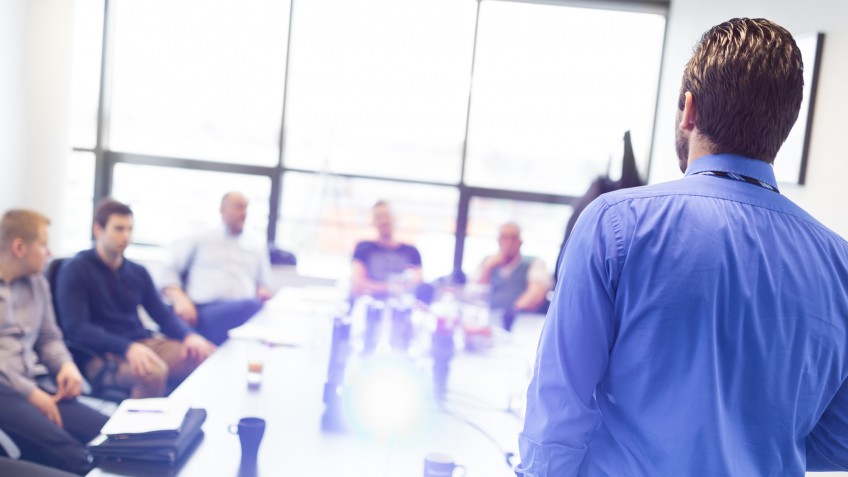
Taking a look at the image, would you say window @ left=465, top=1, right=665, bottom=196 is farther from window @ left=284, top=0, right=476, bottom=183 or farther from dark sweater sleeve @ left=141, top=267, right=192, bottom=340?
dark sweater sleeve @ left=141, top=267, right=192, bottom=340

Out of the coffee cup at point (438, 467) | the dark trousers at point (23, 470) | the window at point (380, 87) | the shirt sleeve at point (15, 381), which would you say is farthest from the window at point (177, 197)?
the coffee cup at point (438, 467)

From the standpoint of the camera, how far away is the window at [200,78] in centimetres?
558

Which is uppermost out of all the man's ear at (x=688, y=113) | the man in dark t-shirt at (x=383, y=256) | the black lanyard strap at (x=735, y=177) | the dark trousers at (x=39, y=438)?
the man's ear at (x=688, y=113)

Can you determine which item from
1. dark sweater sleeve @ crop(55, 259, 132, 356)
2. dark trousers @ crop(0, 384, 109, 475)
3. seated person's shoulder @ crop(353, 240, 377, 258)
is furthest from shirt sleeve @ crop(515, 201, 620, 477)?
seated person's shoulder @ crop(353, 240, 377, 258)

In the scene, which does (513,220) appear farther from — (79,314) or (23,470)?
(23,470)

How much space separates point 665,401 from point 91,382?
2.86 metres

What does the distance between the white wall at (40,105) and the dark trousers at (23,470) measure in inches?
134

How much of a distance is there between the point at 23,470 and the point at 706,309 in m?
1.81

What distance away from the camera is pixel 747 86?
1033 mm

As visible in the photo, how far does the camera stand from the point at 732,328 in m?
1.04

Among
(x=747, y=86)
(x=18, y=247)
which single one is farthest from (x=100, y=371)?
(x=747, y=86)

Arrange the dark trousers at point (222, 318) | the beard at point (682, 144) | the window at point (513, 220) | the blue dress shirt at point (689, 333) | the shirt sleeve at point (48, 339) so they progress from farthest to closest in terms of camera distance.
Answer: the window at point (513, 220) < the dark trousers at point (222, 318) < the shirt sleeve at point (48, 339) < the beard at point (682, 144) < the blue dress shirt at point (689, 333)

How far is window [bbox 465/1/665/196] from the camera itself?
5645 millimetres

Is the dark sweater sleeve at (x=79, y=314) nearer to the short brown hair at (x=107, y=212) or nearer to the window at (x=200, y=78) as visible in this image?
the short brown hair at (x=107, y=212)
